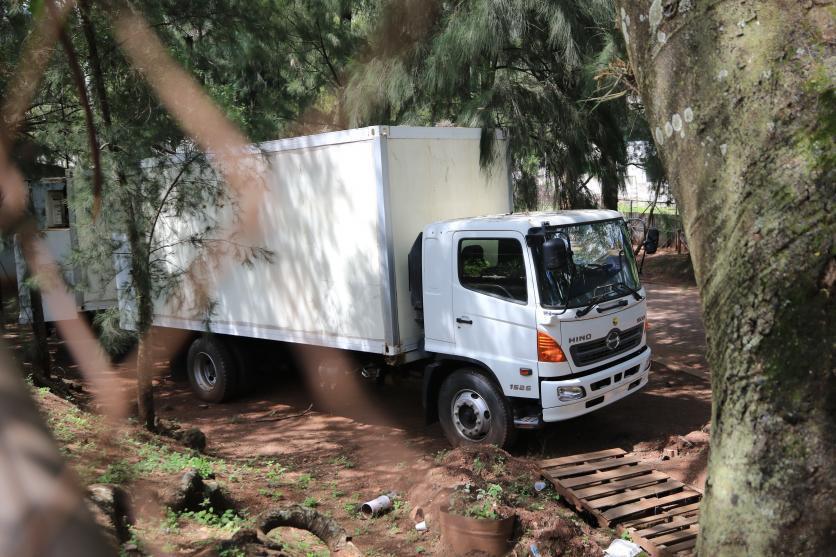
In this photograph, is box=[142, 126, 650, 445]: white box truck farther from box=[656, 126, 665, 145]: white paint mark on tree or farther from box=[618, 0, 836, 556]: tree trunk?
box=[618, 0, 836, 556]: tree trunk

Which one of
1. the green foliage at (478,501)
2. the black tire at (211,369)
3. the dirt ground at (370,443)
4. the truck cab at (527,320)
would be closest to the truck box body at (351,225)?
the truck cab at (527,320)

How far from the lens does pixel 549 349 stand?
20.7 feet

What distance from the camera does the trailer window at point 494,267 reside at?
6570 mm

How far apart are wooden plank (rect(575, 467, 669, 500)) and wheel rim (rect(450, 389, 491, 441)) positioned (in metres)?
1.29

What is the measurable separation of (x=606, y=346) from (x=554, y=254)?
120cm

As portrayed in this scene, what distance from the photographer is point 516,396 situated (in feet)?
21.3

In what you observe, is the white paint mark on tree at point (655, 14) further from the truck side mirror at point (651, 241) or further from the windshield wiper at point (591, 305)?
the truck side mirror at point (651, 241)

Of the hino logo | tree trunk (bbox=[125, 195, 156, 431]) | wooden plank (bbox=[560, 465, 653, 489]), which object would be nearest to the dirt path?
the hino logo

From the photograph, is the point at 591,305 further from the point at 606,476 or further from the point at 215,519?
the point at 215,519

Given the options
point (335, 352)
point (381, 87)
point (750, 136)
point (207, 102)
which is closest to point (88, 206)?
point (207, 102)

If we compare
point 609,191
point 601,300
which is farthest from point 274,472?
point 609,191

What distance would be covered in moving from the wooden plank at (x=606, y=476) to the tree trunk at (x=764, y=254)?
3.51m

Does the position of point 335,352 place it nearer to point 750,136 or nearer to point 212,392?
point 212,392

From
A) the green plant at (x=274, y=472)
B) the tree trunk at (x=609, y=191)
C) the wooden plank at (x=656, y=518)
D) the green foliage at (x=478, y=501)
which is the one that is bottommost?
the wooden plank at (x=656, y=518)
